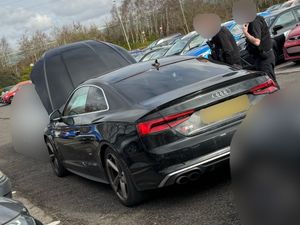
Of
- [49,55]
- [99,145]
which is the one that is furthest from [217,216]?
[49,55]

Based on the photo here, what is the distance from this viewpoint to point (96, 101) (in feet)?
19.7

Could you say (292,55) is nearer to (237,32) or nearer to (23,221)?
(237,32)

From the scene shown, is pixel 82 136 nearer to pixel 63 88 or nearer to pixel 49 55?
pixel 63 88

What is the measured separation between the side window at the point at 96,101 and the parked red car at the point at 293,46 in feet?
25.2

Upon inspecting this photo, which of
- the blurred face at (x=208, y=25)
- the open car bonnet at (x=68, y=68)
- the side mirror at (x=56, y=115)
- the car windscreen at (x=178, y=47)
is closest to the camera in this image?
the side mirror at (x=56, y=115)

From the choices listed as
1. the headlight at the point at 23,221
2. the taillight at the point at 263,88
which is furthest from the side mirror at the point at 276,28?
the headlight at the point at 23,221

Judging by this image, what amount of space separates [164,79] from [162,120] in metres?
0.92

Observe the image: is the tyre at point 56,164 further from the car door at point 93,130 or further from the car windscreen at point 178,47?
the car windscreen at point 178,47

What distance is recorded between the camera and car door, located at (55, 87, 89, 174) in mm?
6336

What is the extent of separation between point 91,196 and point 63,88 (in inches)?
143

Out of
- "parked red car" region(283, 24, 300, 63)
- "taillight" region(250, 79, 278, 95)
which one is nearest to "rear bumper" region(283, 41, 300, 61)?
"parked red car" region(283, 24, 300, 63)

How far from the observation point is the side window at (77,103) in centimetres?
641

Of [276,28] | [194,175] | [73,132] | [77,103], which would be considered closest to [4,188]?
[73,132]

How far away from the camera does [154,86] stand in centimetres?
547
